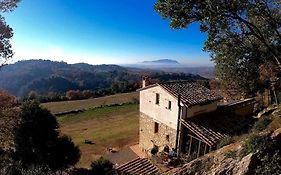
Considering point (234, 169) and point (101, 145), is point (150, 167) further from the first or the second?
point (234, 169)

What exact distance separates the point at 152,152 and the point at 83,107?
35664 millimetres

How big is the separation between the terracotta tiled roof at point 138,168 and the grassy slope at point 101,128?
474 centimetres

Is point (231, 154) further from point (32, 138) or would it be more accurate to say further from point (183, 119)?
point (32, 138)

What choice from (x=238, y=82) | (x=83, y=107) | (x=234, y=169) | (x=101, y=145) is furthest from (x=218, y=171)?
(x=83, y=107)

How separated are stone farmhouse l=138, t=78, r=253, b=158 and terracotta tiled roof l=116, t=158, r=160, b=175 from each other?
2.55 metres

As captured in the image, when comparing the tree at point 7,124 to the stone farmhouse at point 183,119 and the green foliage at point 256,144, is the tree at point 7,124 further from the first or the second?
Result: the green foliage at point 256,144

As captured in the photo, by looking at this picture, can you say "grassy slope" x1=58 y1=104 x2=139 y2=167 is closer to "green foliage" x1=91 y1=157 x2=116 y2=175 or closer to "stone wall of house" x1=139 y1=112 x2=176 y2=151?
"stone wall of house" x1=139 y1=112 x2=176 y2=151

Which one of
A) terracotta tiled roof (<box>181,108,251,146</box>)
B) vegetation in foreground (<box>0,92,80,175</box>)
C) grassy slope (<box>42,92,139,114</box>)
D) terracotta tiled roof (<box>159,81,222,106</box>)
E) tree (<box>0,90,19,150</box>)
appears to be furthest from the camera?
grassy slope (<box>42,92,139,114</box>)

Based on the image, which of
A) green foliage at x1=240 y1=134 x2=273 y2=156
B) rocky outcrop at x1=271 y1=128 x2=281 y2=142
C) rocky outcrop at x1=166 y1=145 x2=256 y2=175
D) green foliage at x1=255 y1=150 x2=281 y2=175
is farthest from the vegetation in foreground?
rocky outcrop at x1=271 y1=128 x2=281 y2=142

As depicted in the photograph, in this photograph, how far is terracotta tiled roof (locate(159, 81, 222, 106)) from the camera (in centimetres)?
2739

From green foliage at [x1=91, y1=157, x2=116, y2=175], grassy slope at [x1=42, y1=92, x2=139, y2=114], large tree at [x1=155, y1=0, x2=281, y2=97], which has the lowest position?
grassy slope at [x1=42, y1=92, x2=139, y2=114]

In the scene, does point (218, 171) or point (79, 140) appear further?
point (79, 140)

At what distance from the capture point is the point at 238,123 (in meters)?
28.1

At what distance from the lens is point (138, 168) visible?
26453mm
